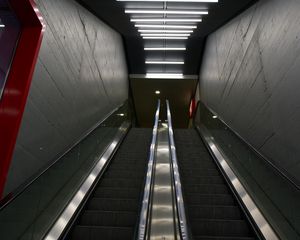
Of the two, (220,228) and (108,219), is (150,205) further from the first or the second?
(220,228)

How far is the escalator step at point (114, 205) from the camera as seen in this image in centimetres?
449

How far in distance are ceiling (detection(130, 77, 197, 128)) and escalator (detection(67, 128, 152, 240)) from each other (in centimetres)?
818

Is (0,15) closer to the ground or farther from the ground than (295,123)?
farther from the ground

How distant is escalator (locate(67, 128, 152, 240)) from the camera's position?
3.74 metres

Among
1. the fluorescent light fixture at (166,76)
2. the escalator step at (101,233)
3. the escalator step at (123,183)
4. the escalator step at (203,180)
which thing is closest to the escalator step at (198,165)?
the escalator step at (203,180)

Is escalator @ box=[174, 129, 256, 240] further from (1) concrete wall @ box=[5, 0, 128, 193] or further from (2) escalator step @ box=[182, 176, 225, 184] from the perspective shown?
(1) concrete wall @ box=[5, 0, 128, 193]

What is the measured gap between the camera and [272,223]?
11.6 feet

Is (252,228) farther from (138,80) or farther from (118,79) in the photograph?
(138,80)

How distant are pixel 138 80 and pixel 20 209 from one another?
40.2ft

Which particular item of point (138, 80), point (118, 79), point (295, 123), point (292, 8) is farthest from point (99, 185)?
point (138, 80)

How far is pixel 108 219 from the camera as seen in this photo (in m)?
4.11

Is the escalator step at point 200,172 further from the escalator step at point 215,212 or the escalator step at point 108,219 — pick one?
the escalator step at point 108,219

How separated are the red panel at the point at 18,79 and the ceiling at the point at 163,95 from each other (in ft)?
34.8

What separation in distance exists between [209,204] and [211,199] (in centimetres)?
10
